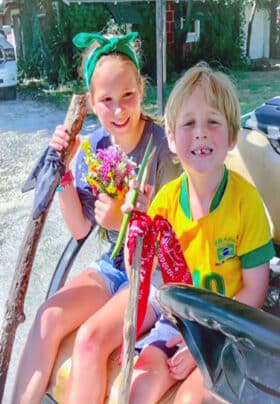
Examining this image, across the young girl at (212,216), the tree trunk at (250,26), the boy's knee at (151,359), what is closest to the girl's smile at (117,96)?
the young girl at (212,216)

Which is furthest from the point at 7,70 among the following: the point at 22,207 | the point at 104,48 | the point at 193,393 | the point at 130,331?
the point at 130,331

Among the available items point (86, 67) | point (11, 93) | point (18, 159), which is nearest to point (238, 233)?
point (86, 67)

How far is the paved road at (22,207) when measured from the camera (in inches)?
143

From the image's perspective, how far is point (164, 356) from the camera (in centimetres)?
158

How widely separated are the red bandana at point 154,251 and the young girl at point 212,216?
0.08m

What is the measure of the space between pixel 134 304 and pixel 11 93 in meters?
9.62

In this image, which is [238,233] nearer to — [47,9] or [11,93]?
[11,93]

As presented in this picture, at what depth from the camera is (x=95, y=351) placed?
1618mm

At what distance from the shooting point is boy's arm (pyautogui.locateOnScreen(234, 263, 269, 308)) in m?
1.58

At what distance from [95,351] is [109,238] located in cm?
45

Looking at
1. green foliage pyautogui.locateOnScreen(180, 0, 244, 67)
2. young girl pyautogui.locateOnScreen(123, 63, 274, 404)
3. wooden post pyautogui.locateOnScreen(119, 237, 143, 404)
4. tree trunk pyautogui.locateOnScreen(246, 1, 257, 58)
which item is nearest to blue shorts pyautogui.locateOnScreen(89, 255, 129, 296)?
young girl pyautogui.locateOnScreen(123, 63, 274, 404)

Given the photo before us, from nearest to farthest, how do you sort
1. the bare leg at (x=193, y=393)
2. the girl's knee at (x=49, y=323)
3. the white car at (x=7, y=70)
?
1. the bare leg at (x=193, y=393)
2. the girl's knee at (x=49, y=323)
3. the white car at (x=7, y=70)

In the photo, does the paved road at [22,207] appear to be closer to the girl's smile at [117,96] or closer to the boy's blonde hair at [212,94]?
the girl's smile at [117,96]

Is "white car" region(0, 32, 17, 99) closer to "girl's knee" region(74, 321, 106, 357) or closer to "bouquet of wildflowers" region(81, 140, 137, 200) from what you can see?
"bouquet of wildflowers" region(81, 140, 137, 200)
